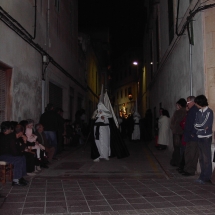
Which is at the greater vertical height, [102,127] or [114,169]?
[102,127]

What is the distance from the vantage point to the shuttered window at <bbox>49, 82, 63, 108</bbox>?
1380 centimetres

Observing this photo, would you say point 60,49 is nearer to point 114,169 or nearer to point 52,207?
point 114,169

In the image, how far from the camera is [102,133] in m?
10.5

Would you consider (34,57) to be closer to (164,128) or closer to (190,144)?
(164,128)

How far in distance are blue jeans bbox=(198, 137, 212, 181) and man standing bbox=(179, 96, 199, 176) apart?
27 centimetres

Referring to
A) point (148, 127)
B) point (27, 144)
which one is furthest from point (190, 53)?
point (148, 127)

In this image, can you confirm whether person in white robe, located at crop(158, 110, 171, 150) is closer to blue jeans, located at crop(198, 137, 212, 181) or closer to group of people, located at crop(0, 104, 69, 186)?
group of people, located at crop(0, 104, 69, 186)

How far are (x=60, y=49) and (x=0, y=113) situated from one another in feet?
23.7

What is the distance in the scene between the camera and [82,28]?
3916cm

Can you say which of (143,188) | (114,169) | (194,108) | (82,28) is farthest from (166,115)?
(82,28)

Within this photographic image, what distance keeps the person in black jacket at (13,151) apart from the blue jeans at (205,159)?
378 centimetres

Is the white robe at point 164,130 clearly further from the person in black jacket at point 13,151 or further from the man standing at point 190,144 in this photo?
the person in black jacket at point 13,151

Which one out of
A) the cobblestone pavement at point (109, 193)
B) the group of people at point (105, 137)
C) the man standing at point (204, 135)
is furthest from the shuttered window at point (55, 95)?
the man standing at point (204, 135)

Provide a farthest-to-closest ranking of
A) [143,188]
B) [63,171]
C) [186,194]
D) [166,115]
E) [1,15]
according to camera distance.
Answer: [166,115] → [63,171] → [1,15] → [143,188] → [186,194]
